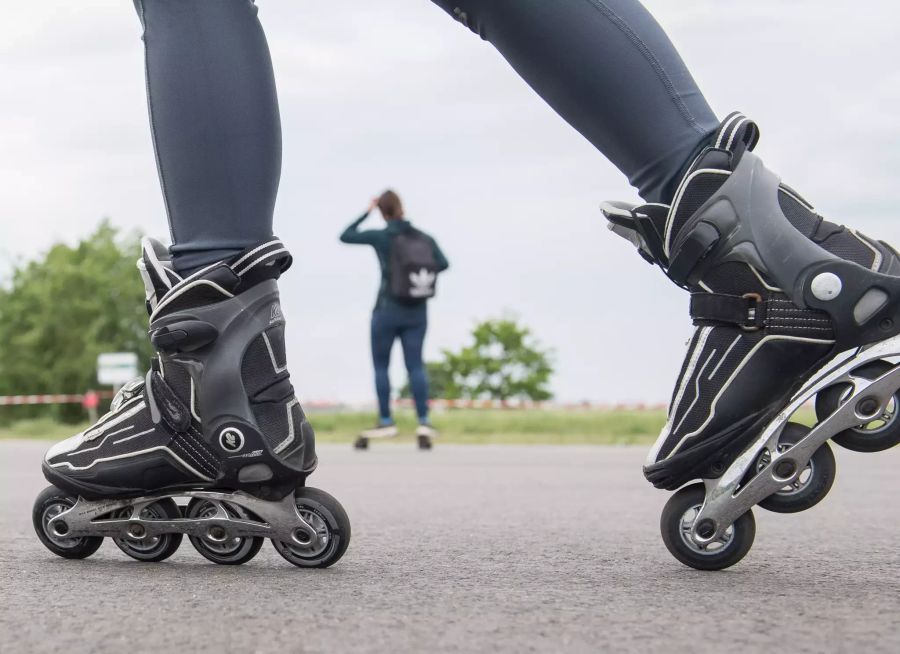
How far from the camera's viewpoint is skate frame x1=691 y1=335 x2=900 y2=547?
155 centimetres

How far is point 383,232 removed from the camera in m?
9.73

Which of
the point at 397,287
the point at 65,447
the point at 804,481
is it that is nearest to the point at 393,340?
the point at 397,287

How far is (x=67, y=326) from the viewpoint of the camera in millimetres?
46281

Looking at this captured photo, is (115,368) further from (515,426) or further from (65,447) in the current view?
(65,447)

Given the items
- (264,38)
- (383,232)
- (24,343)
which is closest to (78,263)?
(24,343)

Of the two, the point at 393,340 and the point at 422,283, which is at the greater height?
the point at 422,283

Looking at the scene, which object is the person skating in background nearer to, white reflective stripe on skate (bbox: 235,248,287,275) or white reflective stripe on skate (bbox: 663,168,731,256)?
white reflective stripe on skate (bbox: 235,248,287,275)

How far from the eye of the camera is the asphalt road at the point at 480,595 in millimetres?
1185

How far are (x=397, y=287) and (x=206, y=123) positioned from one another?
7.68m

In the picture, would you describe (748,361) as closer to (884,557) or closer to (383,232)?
(884,557)

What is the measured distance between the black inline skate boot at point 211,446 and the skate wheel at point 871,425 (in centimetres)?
74

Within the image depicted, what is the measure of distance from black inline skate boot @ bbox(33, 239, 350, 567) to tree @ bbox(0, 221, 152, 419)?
146ft

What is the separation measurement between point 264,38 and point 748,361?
958 millimetres

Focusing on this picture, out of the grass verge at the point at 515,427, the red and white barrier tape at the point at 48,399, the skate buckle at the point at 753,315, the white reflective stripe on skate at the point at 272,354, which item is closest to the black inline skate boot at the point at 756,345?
the skate buckle at the point at 753,315
